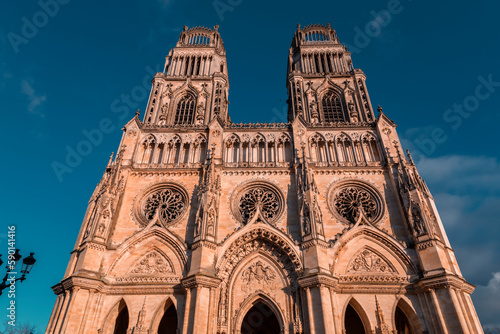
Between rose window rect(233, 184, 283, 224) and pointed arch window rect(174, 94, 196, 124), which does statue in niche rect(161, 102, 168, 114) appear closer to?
pointed arch window rect(174, 94, 196, 124)

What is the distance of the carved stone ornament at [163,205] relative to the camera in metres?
21.3

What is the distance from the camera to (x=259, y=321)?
68.4 ft

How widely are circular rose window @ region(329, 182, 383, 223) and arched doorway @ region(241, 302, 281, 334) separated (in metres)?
7.87

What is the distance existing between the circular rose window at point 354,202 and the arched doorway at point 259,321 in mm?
7874

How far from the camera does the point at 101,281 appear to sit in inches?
695

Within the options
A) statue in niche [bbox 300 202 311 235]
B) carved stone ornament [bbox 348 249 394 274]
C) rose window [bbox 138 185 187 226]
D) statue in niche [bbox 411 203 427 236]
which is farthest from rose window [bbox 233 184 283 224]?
statue in niche [bbox 411 203 427 236]

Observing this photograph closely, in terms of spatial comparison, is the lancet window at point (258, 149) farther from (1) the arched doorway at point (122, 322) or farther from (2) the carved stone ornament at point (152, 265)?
(1) the arched doorway at point (122, 322)

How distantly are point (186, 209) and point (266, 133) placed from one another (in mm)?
9099

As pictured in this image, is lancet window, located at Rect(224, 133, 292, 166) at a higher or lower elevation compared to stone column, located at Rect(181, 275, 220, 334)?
higher

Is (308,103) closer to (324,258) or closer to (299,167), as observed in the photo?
(299,167)

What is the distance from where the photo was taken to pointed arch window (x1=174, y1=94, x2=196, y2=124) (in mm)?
28578

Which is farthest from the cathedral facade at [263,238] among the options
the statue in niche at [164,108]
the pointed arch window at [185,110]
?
the pointed arch window at [185,110]

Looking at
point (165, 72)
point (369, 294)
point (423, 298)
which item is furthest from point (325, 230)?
point (165, 72)

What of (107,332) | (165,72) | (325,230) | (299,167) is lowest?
(107,332)
